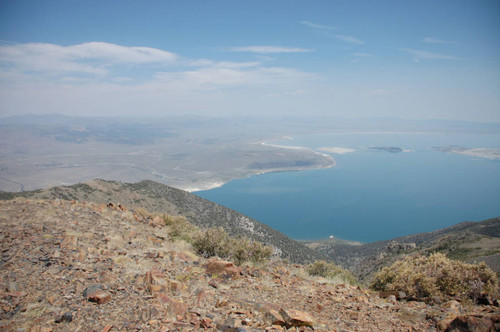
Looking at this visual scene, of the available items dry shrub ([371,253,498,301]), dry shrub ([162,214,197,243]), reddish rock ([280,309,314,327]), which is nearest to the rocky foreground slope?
reddish rock ([280,309,314,327])

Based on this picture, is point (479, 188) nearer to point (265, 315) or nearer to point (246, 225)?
point (246, 225)

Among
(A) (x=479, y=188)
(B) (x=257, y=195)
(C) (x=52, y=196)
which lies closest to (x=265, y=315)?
(C) (x=52, y=196)

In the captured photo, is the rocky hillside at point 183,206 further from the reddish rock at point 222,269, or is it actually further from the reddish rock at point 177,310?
the reddish rock at point 177,310

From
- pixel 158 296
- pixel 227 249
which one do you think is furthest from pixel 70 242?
pixel 227 249

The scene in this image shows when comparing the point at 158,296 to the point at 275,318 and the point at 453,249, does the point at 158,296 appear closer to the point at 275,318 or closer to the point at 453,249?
the point at 275,318

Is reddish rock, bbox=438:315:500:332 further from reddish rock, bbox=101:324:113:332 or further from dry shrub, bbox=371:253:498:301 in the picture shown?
reddish rock, bbox=101:324:113:332
